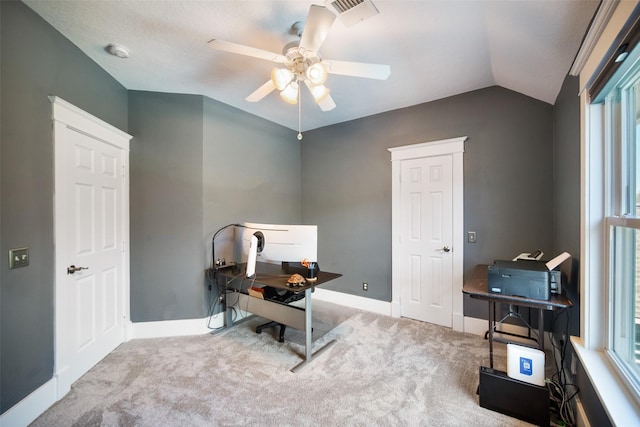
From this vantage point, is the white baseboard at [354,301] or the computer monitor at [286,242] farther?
the white baseboard at [354,301]

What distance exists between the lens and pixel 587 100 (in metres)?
1.52

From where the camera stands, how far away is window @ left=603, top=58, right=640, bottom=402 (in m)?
1.27

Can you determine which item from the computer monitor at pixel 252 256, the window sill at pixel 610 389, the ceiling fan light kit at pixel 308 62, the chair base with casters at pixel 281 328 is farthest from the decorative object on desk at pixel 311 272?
the window sill at pixel 610 389

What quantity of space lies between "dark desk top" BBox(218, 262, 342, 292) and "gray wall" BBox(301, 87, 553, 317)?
1.14 metres

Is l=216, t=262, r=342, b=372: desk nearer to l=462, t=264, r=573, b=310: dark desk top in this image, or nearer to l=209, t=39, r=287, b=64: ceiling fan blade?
l=462, t=264, r=573, b=310: dark desk top

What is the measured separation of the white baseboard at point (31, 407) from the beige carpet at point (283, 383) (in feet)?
0.19

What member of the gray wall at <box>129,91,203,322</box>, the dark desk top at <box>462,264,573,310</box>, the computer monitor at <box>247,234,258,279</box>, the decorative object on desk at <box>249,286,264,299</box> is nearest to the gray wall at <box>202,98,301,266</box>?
the gray wall at <box>129,91,203,322</box>

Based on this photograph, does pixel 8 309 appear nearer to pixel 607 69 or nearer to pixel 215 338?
pixel 215 338

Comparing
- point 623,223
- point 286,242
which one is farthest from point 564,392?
Result: point 286,242

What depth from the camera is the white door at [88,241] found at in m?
1.99

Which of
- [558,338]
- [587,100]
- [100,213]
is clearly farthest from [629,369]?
[100,213]

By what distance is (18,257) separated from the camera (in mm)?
1648

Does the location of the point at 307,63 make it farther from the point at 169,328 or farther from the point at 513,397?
the point at 169,328

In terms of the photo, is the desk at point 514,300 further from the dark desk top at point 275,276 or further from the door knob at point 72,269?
the door knob at point 72,269
